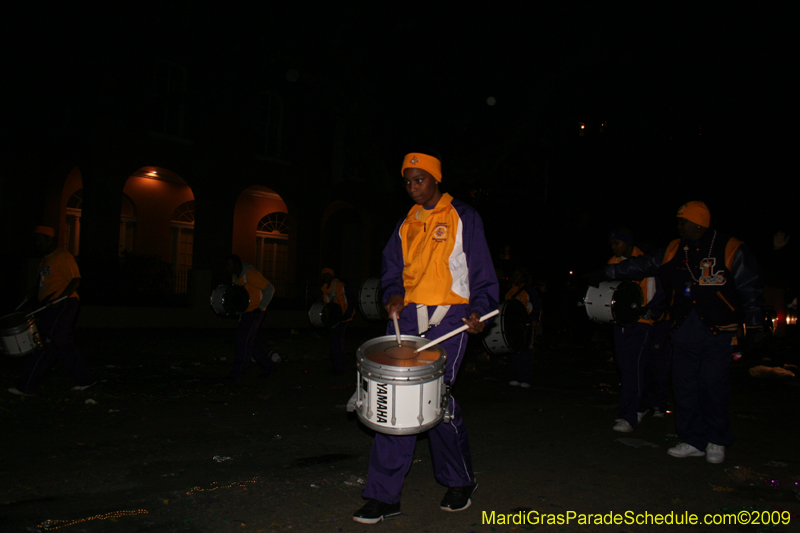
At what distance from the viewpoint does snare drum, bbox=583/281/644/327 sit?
6551 millimetres

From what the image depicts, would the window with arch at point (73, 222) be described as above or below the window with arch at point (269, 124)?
below

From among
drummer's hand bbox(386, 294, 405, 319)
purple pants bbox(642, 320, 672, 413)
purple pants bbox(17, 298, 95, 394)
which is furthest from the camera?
purple pants bbox(17, 298, 95, 394)

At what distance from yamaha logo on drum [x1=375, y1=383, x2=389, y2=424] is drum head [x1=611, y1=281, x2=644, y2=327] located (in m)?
3.92

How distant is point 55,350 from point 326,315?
4.08m

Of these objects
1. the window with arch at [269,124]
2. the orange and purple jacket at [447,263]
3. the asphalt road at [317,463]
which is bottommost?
the asphalt road at [317,463]

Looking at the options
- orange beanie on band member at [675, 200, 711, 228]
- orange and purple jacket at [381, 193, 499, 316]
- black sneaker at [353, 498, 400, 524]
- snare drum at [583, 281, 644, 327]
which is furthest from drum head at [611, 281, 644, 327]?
black sneaker at [353, 498, 400, 524]

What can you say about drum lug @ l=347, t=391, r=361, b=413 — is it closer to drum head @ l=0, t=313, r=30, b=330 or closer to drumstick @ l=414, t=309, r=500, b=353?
drumstick @ l=414, t=309, r=500, b=353

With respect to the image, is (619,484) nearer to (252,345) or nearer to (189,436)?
(189,436)

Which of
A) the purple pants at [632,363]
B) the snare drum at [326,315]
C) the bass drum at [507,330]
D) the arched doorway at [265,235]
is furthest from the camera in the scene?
the arched doorway at [265,235]

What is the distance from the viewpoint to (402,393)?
3.35m

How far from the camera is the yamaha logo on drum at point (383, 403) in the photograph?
11.1ft

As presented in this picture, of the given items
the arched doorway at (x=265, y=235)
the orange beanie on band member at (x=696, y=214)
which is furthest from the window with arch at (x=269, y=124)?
the orange beanie on band member at (x=696, y=214)

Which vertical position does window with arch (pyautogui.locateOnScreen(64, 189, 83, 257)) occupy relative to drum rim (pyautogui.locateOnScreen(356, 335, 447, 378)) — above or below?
above

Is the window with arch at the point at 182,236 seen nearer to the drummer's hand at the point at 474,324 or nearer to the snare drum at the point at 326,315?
the snare drum at the point at 326,315
